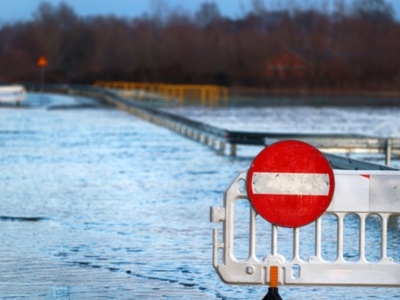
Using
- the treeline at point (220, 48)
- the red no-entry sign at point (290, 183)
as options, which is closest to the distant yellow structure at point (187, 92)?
the treeline at point (220, 48)

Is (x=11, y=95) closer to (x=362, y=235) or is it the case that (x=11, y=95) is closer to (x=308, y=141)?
(x=308, y=141)

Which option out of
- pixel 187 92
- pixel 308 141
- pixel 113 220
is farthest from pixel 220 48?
pixel 113 220

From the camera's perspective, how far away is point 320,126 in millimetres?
45531

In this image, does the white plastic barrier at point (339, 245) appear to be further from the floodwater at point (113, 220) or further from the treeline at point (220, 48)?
the treeline at point (220, 48)

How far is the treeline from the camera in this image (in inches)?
4643

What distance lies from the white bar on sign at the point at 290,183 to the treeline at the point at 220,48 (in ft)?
350

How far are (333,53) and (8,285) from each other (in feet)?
444

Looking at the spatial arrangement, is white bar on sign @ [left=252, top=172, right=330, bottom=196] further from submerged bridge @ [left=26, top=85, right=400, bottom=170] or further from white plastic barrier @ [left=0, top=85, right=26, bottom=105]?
white plastic barrier @ [left=0, top=85, right=26, bottom=105]

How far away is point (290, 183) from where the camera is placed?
7.65 m

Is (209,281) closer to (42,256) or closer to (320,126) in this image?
(42,256)

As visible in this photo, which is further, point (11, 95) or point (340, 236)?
point (11, 95)

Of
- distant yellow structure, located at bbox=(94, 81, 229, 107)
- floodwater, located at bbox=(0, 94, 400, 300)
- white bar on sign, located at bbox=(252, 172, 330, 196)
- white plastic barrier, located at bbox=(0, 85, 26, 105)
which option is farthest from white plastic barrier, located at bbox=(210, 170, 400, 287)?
distant yellow structure, located at bbox=(94, 81, 229, 107)

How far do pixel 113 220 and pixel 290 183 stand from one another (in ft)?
28.2

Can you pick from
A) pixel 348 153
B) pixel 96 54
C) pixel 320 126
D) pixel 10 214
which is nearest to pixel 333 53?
pixel 96 54
